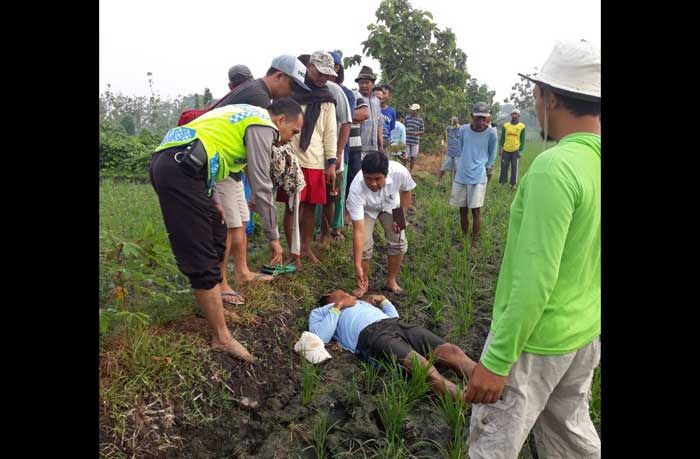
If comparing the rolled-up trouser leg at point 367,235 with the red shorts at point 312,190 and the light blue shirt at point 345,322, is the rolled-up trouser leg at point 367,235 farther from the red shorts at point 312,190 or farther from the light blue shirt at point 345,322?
the light blue shirt at point 345,322

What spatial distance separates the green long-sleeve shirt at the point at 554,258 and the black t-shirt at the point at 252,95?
2.07m

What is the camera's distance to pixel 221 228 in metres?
2.88

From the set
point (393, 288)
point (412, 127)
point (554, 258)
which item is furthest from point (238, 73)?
point (412, 127)

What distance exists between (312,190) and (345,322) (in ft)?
4.63

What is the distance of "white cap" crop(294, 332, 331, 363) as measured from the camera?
2.88m

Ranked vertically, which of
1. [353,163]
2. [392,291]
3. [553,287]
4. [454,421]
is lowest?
[392,291]

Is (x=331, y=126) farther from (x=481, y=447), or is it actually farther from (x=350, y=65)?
(x=350, y=65)

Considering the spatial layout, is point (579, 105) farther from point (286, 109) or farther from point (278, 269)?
point (278, 269)

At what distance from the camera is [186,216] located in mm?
2402

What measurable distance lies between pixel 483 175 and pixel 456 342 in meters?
2.64

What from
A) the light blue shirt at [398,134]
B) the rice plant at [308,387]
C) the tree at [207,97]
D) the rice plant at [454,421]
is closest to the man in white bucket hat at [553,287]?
the rice plant at [454,421]

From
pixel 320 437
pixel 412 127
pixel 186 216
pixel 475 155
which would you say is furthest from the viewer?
pixel 412 127

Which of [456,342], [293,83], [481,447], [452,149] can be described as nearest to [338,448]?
[481,447]

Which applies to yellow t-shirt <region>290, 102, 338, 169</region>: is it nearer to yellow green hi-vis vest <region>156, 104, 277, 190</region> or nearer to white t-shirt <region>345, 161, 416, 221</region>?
white t-shirt <region>345, 161, 416, 221</region>
